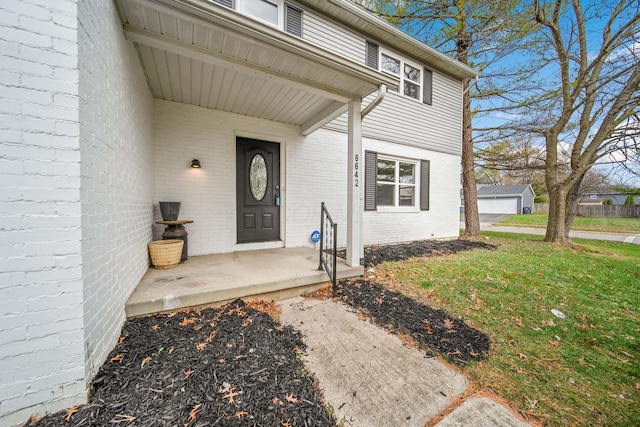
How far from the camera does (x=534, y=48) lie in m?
7.02

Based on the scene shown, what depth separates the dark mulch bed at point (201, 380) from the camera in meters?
1.27

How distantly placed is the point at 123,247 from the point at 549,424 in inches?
128

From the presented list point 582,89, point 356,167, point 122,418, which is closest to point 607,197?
point 582,89

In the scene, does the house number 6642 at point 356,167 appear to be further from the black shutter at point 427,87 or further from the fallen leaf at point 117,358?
the black shutter at point 427,87

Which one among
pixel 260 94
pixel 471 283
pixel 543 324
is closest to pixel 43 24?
pixel 260 94

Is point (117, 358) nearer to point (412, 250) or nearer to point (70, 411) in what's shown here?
point (70, 411)

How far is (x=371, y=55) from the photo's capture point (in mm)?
5715

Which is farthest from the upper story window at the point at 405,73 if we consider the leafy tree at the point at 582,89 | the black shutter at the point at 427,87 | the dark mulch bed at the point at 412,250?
the dark mulch bed at the point at 412,250

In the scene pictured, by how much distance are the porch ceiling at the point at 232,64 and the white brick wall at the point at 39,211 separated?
1007 mm

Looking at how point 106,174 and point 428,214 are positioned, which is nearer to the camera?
point 106,174

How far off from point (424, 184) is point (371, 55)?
11.8ft

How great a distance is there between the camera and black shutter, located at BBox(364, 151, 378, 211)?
227 inches

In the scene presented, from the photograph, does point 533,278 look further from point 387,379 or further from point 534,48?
point 534,48

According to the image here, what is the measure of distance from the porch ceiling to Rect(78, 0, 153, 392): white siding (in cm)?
27
